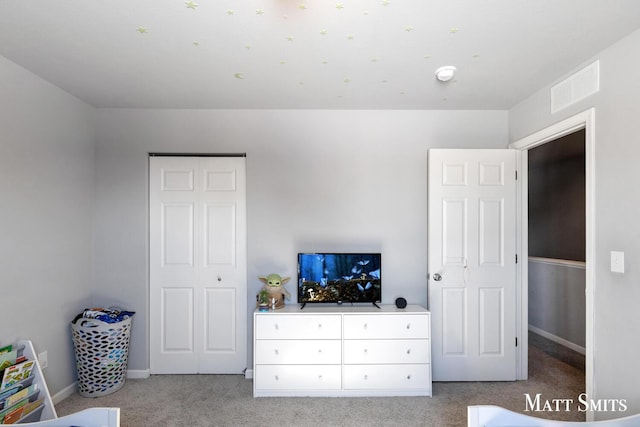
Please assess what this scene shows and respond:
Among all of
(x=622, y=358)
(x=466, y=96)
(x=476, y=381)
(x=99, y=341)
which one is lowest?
(x=476, y=381)

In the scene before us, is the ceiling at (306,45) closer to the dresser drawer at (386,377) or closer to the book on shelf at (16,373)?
the book on shelf at (16,373)

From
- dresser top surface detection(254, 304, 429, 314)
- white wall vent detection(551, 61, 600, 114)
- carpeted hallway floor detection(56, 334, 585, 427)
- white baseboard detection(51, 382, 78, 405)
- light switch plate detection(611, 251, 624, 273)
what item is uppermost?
white wall vent detection(551, 61, 600, 114)

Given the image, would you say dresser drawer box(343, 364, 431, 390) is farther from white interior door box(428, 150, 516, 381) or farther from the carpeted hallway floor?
white interior door box(428, 150, 516, 381)

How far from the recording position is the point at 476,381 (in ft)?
9.36

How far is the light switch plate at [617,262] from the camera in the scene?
1.83 metres

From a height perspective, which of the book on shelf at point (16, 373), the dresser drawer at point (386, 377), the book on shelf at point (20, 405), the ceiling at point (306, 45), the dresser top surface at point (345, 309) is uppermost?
the ceiling at point (306, 45)

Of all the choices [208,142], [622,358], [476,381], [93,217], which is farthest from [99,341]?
[622,358]

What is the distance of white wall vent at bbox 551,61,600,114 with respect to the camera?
2.03 m

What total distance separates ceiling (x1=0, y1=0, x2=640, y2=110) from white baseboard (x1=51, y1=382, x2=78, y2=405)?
2.46 meters

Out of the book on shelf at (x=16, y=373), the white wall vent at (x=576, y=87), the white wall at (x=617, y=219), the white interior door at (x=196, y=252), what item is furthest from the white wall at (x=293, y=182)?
Result: the white wall at (x=617, y=219)

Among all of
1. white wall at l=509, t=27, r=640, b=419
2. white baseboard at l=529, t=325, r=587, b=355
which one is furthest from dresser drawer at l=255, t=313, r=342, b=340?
white baseboard at l=529, t=325, r=587, b=355

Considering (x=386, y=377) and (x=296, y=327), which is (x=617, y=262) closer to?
(x=386, y=377)

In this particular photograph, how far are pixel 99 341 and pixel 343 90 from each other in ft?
9.35

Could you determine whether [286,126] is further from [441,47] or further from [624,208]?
[624,208]
